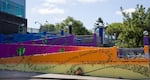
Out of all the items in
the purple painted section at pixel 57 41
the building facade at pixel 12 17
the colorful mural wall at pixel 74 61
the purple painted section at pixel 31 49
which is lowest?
the colorful mural wall at pixel 74 61

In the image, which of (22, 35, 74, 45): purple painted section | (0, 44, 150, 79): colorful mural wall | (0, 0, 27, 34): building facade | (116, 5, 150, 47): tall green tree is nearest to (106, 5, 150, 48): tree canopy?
(116, 5, 150, 47): tall green tree

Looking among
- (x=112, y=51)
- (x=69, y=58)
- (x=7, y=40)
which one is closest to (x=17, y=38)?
(x=7, y=40)

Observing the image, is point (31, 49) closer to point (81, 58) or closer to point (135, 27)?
point (81, 58)

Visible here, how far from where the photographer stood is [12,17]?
35.7 meters

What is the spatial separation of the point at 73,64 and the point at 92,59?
1.38 metres

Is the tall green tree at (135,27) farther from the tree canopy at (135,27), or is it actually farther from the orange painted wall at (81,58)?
the orange painted wall at (81,58)

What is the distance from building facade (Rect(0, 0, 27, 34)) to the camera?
34344mm

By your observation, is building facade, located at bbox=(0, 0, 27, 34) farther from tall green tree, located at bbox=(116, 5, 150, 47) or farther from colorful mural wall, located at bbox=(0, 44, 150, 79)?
tall green tree, located at bbox=(116, 5, 150, 47)

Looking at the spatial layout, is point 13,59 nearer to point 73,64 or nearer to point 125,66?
point 73,64

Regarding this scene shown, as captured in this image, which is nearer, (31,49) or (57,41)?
(31,49)

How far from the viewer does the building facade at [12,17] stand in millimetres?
34344

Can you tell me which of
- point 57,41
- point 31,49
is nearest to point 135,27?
point 57,41

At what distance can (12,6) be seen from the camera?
130ft

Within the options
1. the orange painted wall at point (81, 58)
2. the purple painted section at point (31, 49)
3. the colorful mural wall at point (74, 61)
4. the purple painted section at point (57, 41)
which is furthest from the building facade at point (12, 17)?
the orange painted wall at point (81, 58)
